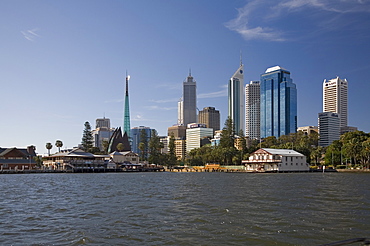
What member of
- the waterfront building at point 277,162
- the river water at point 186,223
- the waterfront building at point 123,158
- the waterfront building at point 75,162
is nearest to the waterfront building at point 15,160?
the waterfront building at point 75,162

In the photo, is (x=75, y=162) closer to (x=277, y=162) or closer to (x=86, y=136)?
(x=86, y=136)

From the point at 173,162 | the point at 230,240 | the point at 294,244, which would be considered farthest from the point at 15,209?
the point at 173,162

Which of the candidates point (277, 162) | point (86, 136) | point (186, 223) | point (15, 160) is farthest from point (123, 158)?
point (186, 223)

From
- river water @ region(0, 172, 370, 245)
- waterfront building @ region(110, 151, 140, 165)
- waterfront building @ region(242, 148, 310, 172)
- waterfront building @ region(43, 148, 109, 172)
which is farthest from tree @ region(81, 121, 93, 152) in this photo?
river water @ region(0, 172, 370, 245)

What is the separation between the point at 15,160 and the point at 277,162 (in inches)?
3422

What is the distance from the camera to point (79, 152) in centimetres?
14325

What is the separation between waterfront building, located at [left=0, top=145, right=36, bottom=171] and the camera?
122 meters

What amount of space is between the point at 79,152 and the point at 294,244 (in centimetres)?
13629

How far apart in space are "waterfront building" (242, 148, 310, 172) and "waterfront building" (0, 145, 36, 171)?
248ft

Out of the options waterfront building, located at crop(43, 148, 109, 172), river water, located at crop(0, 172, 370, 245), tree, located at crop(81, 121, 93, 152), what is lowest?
waterfront building, located at crop(43, 148, 109, 172)

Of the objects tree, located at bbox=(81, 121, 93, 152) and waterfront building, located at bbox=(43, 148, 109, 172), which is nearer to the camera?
waterfront building, located at bbox=(43, 148, 109, 172)

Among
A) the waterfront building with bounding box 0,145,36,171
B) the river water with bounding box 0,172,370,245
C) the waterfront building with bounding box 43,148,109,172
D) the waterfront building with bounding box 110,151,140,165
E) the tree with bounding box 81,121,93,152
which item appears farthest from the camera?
the tree with bounding box 81,121,93,152

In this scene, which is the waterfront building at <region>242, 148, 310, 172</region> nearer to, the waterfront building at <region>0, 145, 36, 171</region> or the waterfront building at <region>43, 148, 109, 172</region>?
the waterfront building at <region>43, 148, 109, 172</region>

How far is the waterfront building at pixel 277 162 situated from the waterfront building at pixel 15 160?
7551 centimetres
